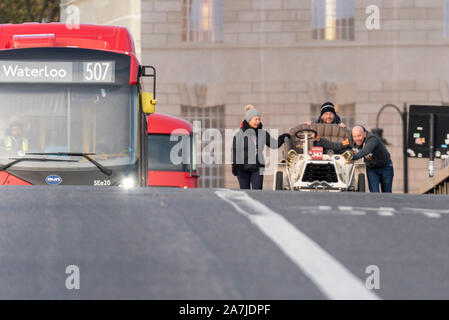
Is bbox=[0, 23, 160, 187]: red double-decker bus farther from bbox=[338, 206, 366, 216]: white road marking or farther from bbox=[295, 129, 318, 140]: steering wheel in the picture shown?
bbox=[338, 206, 366, 216]: white road marking

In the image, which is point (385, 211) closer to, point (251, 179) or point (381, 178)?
point (251, 179)

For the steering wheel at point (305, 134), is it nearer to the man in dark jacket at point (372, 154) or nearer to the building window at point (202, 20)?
the man in dark jacket at point (372, 154)

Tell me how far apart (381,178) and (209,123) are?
60.4 ft

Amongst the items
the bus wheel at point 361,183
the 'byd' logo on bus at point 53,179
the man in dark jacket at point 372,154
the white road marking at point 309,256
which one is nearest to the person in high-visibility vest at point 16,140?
the 'byd' logo on bus at point 53,179

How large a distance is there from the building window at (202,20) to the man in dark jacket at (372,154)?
18708 millimetres

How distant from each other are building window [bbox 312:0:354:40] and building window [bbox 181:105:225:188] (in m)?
3.92

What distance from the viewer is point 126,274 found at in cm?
557

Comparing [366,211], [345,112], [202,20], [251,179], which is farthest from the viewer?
[202,20]

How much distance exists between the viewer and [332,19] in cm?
3412

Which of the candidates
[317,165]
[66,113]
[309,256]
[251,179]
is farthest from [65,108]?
[309,256]

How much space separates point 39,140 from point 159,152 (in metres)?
8.82

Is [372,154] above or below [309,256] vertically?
above
